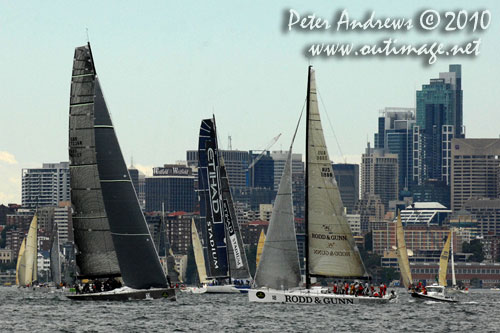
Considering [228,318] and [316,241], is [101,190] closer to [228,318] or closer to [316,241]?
[228,318]

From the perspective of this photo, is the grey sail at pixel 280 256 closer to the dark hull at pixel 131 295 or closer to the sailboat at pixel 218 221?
the dark hull at pixel 131 295

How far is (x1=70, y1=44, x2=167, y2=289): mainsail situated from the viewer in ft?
284

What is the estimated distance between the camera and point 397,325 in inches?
3049

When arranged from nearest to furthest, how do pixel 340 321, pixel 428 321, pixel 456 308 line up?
pixel 340 321 < pixel 428 321 < pixel 456 308

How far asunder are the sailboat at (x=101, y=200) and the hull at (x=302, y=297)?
6.05m

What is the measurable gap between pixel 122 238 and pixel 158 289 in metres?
4.07

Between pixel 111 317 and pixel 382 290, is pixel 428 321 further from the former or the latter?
pixel 111 317

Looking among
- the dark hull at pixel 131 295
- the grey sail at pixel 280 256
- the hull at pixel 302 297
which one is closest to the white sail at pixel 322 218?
the grey sail at pixel 280 256

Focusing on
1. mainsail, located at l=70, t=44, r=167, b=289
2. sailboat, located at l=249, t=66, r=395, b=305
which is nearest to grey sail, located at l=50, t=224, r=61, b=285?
mainsail, located at l=70, t=44, r=167, b=289

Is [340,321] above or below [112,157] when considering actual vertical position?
below

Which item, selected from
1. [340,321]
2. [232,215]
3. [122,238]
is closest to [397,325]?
[340,321]

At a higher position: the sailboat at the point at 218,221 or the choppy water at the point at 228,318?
the sailboat at the point at 218,221

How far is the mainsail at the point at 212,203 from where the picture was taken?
379 ft

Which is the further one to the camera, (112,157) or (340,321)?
(112,157)
